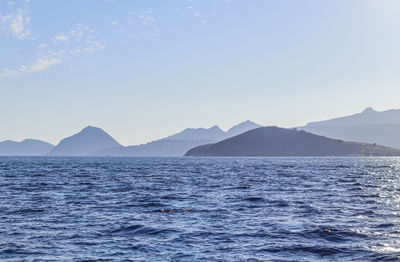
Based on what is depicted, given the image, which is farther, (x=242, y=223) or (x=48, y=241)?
(x=242, y=223)

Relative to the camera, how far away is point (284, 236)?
21.9 meters

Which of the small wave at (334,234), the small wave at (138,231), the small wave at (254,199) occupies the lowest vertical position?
the small wave at (254,199)

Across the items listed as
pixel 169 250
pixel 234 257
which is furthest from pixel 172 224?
pixel 234 257

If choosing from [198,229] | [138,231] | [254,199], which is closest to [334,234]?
[198,229]

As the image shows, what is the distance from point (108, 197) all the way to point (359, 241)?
26.0 metres

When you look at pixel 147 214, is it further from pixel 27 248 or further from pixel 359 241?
pixel 359 241

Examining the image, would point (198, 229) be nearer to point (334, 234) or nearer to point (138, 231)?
point (138, 231)

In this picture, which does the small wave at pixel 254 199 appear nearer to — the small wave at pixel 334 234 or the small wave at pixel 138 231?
the small wave at pixel 334 234

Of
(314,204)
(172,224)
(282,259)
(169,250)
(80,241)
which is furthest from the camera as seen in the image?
(314,204)

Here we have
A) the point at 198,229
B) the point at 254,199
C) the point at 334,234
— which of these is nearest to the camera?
the point at 334,234

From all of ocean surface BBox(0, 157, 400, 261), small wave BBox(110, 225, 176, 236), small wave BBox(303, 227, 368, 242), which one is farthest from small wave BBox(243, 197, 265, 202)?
small wave BBox(110, 225, 176, 236)

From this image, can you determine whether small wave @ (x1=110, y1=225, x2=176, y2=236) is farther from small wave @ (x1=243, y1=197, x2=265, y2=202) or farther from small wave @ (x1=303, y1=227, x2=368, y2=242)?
small wave @ (x1=243, y1=197, x2=265, y2=202)

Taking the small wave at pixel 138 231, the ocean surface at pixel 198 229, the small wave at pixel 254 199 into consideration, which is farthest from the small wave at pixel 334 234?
the small wave at pixel 254 199

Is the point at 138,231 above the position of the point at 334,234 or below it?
above
